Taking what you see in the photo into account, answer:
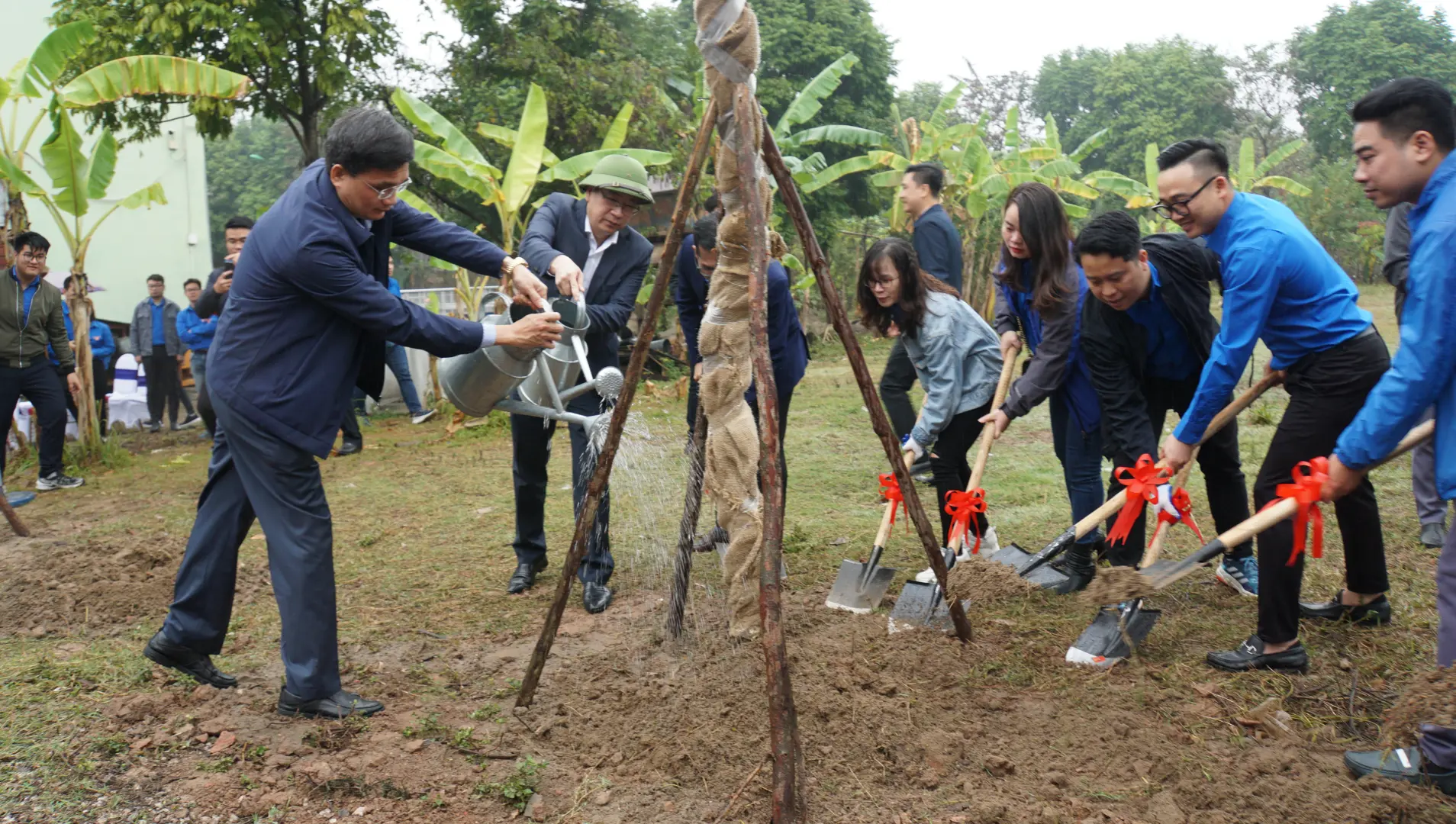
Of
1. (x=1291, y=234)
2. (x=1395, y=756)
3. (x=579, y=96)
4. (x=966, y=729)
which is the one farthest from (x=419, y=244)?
(x=579, y=96)

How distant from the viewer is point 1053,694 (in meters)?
3.53

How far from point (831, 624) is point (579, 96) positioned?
37.1ft

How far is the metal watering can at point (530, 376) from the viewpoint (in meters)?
3.93

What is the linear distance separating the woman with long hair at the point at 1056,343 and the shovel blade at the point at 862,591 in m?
0.82

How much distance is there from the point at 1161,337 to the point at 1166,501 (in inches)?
30.2

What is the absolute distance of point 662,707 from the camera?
11.5 ft

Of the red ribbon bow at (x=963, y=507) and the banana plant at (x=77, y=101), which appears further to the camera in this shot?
the banana plant at (x=77, y=101)

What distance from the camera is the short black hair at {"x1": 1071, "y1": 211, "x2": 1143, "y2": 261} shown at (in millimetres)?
3805

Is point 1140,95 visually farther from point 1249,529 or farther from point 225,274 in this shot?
point 1249,529

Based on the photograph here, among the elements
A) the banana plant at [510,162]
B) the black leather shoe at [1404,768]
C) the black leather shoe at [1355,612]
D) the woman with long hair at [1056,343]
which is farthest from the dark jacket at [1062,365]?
the banana plant at [510,162]

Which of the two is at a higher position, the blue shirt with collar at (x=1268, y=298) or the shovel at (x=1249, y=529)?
the blue shirt with collar at (x=1268, y=298)

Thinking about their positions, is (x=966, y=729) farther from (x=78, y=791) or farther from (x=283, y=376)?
(x=78, y=791)

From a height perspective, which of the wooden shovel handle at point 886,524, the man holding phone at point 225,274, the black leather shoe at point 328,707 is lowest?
the black leather shoe at point 328,707

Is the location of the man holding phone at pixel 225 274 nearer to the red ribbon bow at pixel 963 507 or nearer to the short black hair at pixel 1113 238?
the red ribbon bow at pixel 963 507
